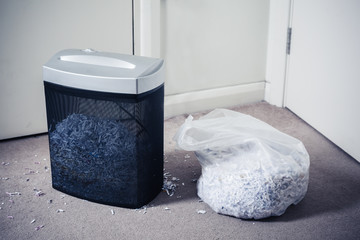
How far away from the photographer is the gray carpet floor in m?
1.27

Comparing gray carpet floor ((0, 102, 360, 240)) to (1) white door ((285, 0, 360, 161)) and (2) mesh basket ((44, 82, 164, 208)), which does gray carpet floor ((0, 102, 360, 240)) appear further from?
(1) white door ((285, 0, 360, 161))

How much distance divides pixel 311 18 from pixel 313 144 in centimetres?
52

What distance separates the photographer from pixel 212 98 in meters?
2.18

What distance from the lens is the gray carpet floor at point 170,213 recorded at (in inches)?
50.2

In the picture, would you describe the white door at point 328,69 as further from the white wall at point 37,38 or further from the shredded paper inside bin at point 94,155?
the shredded paper inside bin at point 94,155

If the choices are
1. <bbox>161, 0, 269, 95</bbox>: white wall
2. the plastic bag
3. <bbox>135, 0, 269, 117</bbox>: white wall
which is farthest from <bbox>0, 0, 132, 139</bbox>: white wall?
the plastic bag

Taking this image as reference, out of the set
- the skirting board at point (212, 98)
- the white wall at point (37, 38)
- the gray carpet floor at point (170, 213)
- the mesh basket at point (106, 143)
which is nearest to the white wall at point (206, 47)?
the skirting board at point (212, 98)

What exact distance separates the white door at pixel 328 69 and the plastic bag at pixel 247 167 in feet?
1.43

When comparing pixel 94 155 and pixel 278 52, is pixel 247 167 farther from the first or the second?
pixel 278 52

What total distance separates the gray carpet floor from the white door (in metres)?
0.18

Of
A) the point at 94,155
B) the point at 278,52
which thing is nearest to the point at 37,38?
the point at 94,155

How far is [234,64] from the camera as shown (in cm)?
220

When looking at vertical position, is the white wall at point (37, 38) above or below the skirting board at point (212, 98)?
above

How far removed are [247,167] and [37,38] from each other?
0.93 metres
